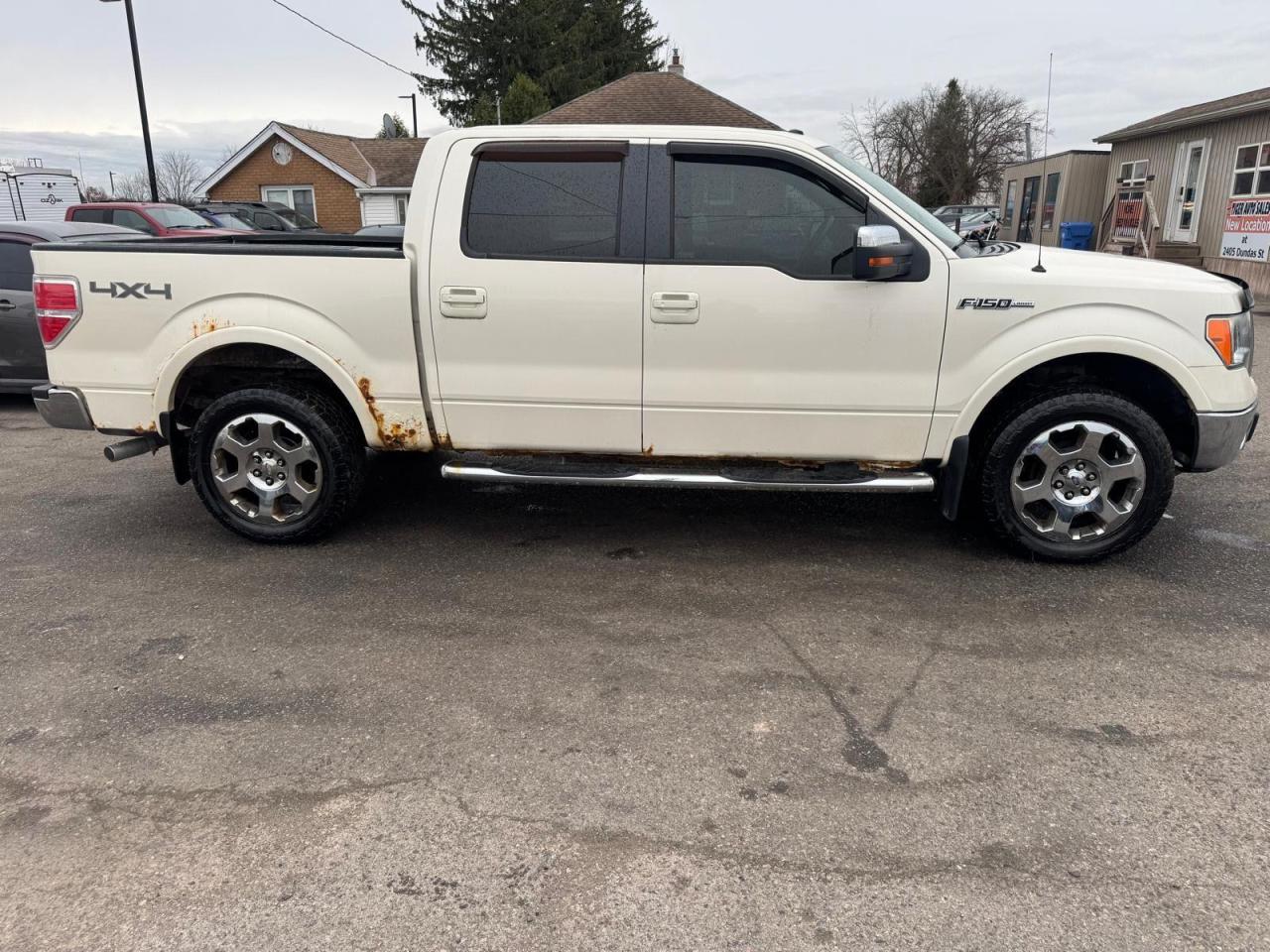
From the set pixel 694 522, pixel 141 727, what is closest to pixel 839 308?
pixel 694 522

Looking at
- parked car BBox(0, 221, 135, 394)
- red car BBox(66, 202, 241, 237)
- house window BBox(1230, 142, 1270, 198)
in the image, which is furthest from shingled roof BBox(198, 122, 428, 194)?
parked car BBox(0, 221, 135, 394)

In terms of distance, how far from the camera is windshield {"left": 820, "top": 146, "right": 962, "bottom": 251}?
4363mm

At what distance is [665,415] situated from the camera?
450 centimetres

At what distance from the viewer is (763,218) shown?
14.2 ft

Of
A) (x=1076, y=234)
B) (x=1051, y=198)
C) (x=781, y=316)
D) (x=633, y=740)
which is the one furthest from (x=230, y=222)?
(x=1051, y=198)

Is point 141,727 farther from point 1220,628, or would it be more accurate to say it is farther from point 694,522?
point 1220,628

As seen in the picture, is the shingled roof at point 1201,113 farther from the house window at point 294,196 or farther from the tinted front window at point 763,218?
the house window at point 294,196

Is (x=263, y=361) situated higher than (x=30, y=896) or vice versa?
(x=263, y=361)

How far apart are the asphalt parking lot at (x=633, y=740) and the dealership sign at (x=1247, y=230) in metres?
15.1

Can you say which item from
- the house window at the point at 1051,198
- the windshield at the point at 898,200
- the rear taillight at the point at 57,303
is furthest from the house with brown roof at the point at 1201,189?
the rear taillight at the point at 57,303

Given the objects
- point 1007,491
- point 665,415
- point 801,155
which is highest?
point 801,155

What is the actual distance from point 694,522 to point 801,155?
2.09 meters

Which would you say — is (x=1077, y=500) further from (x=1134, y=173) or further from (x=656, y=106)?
(x=656, y=106)

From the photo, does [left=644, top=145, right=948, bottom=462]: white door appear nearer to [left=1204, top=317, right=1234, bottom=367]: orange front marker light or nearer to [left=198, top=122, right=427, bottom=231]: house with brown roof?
[left=1204, top=317, right=1234, bottom=367]: orange front marker light
